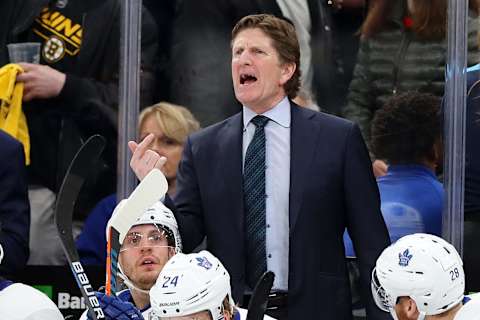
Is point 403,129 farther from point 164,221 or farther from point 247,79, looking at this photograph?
point 164,221

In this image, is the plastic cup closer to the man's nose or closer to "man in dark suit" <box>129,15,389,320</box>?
"man in dark suit" <box>129,15,389,320</box>

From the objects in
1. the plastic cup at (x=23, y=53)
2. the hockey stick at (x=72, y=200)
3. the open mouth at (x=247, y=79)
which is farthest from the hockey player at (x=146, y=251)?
the plastic cup at (x=23, y=53)

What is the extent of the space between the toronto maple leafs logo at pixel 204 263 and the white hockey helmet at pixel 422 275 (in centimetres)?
56

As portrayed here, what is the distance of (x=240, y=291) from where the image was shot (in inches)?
235

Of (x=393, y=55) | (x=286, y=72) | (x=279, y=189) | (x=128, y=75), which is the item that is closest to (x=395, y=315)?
(x=279, y=189)

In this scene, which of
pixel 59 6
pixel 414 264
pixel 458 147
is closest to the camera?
pixel 414 264

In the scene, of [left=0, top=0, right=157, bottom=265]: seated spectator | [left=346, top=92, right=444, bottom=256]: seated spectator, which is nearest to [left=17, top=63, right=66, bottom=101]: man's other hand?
[left=0, top=0, right=157, bottom=265]: seated spectator

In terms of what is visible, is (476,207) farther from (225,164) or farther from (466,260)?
(225,164)

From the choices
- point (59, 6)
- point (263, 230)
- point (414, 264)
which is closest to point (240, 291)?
point (263, 230)

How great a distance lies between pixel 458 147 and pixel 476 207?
9.3 inches

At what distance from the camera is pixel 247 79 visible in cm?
607

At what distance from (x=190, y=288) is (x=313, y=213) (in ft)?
2.61

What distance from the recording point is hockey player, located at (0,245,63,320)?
5430 mm

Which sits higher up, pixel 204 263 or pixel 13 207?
pixel 13 207
